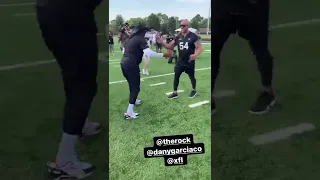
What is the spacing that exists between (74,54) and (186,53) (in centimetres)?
74

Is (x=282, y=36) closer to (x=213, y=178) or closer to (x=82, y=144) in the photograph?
(x=213, y=178)

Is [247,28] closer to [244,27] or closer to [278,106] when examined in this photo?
[244,27]

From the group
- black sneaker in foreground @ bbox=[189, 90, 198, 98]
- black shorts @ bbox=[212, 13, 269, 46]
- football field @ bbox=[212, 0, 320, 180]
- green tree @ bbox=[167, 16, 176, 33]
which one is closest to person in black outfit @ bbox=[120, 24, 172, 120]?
green tree @ bbox=[167, 16, 176, 33]

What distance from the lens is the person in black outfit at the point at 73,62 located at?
2529mm

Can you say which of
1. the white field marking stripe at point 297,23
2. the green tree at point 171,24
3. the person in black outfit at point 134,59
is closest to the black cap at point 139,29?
the person in black outfit at point 134,59

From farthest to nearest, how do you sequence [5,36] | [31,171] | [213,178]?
1. [213,178]
2. [31,171]
3. [5,36]

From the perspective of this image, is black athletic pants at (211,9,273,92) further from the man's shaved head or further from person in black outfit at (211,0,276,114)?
the man's shaved head

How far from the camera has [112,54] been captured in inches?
107

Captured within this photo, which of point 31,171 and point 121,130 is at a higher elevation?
point 121,130

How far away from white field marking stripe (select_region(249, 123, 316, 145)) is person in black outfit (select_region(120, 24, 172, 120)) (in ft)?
2.81

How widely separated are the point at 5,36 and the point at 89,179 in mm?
1004

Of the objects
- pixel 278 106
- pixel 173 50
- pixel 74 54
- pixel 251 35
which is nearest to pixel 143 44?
pixel 173 50

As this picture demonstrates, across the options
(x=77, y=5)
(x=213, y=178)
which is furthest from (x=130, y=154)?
(x=77, y=5)

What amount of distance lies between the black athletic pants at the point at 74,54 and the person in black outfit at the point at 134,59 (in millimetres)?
206
